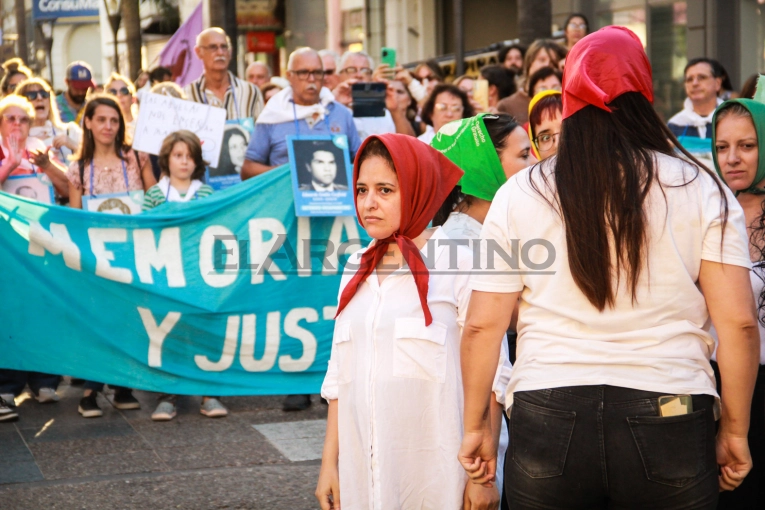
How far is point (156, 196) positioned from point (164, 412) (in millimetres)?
1488

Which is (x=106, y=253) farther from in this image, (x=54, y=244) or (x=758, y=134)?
(x=758, y=134)

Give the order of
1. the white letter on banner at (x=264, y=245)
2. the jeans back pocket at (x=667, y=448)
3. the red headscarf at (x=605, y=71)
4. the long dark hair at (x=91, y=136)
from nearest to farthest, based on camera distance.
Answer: the jeans back pocket at (x=667, y=448), the red headscarf at (x=605, y=71), the white letter on banner at (x=264, y=245), the long dark hair at (x=91, y=136)

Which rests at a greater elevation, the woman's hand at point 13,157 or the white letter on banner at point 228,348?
the woman's hand at point 13,157

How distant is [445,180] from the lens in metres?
3.21

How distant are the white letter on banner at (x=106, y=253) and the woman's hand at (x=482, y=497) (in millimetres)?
3856

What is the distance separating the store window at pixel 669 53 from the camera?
55.6 feet

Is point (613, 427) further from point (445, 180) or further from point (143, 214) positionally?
point (143, 214)

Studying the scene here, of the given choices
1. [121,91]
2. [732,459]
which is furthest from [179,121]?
[732,459]

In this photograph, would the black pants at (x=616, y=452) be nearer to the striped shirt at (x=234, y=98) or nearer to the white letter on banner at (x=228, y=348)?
the white letter on banner at (x=228, y=348)

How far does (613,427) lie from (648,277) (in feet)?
1.22

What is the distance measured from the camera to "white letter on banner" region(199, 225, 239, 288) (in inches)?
254

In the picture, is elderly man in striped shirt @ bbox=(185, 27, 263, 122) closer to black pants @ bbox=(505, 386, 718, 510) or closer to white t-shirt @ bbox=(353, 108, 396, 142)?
white t-shirt @ bbox=(353, 108, 396, 142)

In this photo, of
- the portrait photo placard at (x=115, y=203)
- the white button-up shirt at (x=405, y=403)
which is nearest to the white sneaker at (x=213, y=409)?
the portrait photo placard at (x=115, y=203)

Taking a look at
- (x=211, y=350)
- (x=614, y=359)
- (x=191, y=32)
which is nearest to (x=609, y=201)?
(x=614, y=359)
